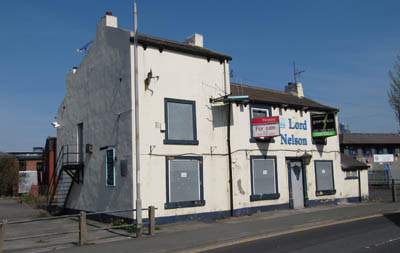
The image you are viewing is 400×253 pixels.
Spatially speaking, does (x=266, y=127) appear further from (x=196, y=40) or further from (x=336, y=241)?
(x=336, y=241)

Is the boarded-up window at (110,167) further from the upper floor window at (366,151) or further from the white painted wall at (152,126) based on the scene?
the upper floor window at (366,151)

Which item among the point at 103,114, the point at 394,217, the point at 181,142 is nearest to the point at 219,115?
the point at 181,142

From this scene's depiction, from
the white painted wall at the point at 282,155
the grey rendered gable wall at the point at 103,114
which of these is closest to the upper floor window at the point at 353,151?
the white painted wall at the point at 282,155

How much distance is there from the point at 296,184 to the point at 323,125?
3.55 m

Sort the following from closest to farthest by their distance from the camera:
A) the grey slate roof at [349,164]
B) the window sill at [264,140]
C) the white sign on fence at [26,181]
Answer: the window sill at [264,140] < the grey slate roof at [349,164] < the white sign on fence at [26,181]

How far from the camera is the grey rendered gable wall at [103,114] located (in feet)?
48.4

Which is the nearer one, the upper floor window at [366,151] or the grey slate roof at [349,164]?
the grey slate roof at [349,164]

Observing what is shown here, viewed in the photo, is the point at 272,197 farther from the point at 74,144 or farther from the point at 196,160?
the point at 74,144

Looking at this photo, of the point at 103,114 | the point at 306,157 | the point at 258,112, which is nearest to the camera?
the point at 103,114

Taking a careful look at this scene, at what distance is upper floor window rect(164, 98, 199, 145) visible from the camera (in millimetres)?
15078

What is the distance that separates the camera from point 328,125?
20.1 m

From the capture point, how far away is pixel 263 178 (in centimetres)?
1792

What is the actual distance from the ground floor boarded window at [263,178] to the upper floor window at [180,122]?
11.9 ft

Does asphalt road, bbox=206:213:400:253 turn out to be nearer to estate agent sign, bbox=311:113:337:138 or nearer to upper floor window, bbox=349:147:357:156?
estate agent sign, bbox=311:113:337:138
